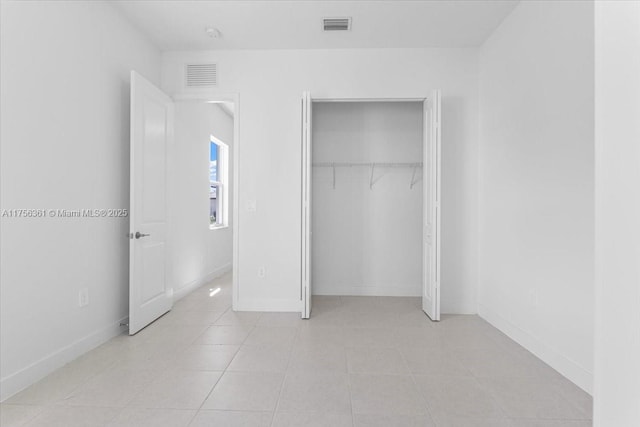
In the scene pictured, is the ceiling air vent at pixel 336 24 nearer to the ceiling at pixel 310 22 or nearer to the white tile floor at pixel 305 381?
the ceiling at pixel 310 22

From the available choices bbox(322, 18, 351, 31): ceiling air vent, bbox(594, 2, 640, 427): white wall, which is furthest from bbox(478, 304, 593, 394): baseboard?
bbox(322, 18, 351, 31): ceiling air vent

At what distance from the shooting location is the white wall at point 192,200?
4.40m

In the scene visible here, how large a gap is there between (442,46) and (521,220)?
2.07 m

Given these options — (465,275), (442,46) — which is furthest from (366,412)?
(442,46)

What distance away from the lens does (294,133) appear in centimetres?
385

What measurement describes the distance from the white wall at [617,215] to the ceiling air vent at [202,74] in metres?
3.92

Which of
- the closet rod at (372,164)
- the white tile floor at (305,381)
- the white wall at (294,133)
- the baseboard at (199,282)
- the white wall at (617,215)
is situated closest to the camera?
the white wall at (617,215)

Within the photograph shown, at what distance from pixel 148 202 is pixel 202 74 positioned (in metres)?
1.57

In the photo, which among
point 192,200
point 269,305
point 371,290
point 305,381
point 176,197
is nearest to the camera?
point 305,381

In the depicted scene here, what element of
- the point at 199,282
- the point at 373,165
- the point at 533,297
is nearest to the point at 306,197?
the point at 373,165

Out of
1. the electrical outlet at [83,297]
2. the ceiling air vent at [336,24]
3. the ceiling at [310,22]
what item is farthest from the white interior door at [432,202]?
the electrical outlet at [83,297]

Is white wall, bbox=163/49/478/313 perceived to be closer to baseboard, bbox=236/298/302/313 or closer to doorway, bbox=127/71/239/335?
baseboard, bbox=236/298/302/313

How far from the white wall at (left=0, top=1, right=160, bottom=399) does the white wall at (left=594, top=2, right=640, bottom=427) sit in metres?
2.69

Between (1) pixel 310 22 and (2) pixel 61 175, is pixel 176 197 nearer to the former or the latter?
(2) pixel 61 175
